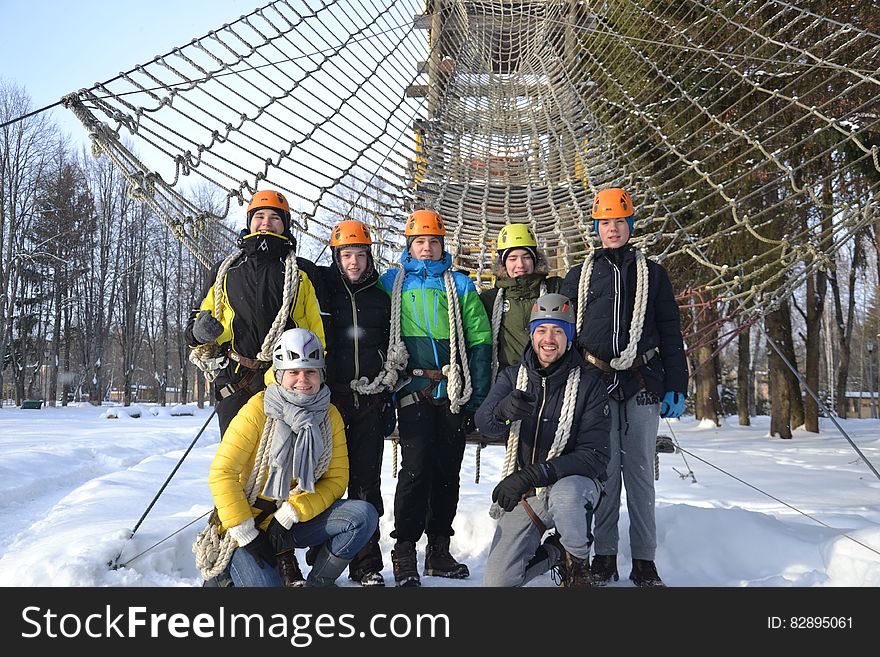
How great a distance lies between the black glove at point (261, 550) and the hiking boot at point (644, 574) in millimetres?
1318

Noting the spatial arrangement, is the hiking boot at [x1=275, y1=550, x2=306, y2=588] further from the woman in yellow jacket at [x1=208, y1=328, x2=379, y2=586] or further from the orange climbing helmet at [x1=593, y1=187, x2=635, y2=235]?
the orange climbing helmet at [x1=593, y1=187, x2=635, y2=235]

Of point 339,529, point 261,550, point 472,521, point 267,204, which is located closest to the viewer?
point 261,550

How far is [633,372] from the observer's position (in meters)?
2.58

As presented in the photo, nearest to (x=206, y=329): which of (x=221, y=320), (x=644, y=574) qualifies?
(x=221, y=320)

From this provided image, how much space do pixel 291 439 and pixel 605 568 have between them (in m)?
1.30

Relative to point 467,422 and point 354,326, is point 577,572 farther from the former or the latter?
point 354,326

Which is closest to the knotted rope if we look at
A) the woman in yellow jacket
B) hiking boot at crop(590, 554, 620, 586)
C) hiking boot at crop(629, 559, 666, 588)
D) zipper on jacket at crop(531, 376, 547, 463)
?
zipper on jacket at crop(531, 376, 547, 463)

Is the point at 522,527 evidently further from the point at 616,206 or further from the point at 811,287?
the point at 811,287

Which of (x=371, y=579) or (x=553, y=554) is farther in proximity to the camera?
(x=371, y=579)

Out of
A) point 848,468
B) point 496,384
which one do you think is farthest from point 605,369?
point 848,468

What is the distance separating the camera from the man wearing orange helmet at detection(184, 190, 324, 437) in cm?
254

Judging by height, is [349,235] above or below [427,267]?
above

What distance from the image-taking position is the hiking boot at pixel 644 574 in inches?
98.9

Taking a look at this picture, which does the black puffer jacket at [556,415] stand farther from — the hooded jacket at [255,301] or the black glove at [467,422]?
the hooded jacket at [255,301]
